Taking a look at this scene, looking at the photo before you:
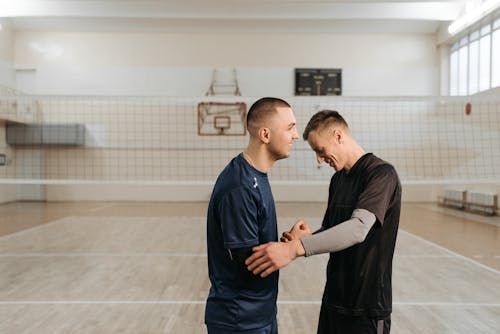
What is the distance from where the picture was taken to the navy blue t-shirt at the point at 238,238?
1.60 m

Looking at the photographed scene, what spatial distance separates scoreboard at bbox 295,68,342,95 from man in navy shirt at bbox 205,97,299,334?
1402 cm

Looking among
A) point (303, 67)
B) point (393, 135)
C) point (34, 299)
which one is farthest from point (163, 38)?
point (34, 299)

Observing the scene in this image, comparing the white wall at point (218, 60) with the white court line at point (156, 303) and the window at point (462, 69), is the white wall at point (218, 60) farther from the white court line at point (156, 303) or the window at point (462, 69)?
the white court line at point (156, 303)

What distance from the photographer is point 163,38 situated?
1575 centimetres

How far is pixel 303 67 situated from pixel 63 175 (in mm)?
8436

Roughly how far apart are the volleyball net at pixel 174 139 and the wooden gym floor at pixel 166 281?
5.96 meters

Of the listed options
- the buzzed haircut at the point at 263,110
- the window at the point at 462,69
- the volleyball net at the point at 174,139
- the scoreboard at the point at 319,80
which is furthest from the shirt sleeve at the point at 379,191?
the scoreboard at the point at 319,80

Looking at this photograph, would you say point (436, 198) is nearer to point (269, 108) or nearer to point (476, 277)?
point (476, 277)

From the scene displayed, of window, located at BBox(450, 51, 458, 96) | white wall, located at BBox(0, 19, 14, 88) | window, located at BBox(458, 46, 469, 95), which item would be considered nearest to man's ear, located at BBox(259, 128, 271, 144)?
window, located at BBox(458, 46, 469, 95)

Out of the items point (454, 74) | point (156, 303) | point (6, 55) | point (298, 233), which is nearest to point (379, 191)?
point (298, 233)

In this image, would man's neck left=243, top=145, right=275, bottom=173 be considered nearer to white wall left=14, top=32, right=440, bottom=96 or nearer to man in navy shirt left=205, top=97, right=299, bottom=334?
man in navy shirt left=205, top=97, right=299, bottom=334

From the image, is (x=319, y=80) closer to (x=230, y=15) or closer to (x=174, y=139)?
(x=230, y=15)

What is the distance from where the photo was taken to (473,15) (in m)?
12.6

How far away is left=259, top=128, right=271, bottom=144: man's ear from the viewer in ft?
5.65
